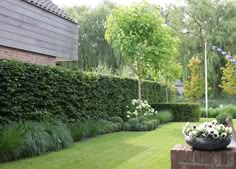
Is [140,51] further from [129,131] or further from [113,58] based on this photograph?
[113,58]

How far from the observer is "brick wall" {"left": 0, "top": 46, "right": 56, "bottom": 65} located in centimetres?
810

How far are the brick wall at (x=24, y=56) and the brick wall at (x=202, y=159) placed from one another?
578 cm

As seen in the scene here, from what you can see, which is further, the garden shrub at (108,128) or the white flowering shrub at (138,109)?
the white flowering shrub at (138,109)

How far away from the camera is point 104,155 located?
5.98 m

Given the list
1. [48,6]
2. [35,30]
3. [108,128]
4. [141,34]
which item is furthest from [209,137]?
[141,34]

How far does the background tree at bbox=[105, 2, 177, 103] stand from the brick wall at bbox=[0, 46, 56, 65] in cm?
271

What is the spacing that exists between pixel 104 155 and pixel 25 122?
1744mm

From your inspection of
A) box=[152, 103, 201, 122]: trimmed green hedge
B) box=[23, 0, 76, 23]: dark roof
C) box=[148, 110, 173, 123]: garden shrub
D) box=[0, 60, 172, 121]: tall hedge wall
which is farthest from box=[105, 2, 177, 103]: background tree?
box=[152, 103, 201, 122]: trimmed green hedge

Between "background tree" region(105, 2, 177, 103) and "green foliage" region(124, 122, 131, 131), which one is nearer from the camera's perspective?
"green foliage" region(124, 122, 131, 131)

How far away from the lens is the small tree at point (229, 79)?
21234mm

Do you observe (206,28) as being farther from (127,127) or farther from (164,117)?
(127,127)

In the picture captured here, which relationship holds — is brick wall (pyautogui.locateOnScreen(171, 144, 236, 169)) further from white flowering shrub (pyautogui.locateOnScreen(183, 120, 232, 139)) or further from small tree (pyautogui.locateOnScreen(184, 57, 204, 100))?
small tree (pyautogui.locateOnScreen(184, 57, 204, 100))

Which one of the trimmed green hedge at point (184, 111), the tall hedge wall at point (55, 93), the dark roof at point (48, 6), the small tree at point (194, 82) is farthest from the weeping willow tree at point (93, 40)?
the dark roof at point (48, 6)

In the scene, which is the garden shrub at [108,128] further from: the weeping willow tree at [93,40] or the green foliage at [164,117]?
the weeping willow tree at [93,40]
